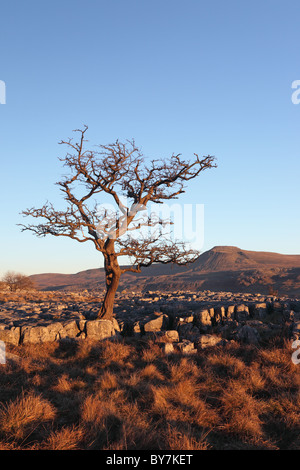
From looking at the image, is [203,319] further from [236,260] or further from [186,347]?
[236,260]

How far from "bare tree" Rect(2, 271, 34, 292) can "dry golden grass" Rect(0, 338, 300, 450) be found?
125ft

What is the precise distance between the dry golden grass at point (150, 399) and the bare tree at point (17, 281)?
125 feet

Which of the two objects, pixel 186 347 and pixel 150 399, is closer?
pixel 150 399

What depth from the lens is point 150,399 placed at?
6.38 m

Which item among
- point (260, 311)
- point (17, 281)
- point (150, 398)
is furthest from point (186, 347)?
point (17, 281)

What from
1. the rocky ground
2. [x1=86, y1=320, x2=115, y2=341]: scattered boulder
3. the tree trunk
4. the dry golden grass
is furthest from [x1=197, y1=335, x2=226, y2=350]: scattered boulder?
the tree trunk

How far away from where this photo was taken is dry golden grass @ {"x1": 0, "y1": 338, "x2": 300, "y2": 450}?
5.04 metres

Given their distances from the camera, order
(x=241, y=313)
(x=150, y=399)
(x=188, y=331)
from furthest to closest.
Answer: (x=241, y=313), (x=188, y=331), (x=150, y=399)

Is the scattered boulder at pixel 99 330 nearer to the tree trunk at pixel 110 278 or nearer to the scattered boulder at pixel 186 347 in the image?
the tree trunk at pixel 110 278

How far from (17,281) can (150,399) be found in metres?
44.5

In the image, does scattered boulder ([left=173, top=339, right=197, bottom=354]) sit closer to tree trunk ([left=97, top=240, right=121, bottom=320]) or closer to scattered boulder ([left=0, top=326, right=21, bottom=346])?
tree trunk ([left=97, top=240, right=121, bottom=320])

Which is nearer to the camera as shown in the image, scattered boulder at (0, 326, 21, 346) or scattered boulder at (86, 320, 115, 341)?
scattered boulder at (0, 326, 21, 346)

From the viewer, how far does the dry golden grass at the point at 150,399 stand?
198 inches
